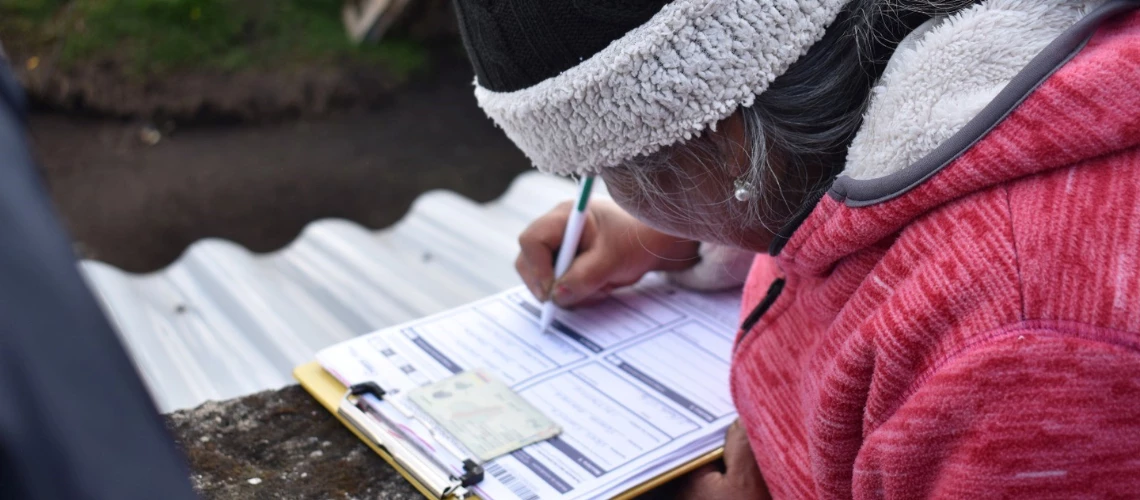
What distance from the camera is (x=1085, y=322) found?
0.66 metres

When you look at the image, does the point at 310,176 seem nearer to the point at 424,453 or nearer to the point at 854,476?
the point at 424,453

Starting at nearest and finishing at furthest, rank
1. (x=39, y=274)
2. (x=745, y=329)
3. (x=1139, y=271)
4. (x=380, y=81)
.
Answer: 1. (x=39, y=274)
2. (x=1139, y=271)
3. (x=745, y=329)
4. (x=380, y=81)

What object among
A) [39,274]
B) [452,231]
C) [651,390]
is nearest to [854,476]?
[651,390]

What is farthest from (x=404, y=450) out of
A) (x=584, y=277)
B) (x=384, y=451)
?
(x=584, y=277)

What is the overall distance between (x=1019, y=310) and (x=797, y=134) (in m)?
0.29

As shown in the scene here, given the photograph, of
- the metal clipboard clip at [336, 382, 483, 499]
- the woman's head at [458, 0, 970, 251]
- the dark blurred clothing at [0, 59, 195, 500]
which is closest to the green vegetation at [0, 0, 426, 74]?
the metal clipboard clip at [336, 382, 483, 499]

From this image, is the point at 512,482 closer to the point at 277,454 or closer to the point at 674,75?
the point at 277,454

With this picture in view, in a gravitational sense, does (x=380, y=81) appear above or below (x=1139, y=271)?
below

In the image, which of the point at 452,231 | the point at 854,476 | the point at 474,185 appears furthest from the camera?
the point at 474,185

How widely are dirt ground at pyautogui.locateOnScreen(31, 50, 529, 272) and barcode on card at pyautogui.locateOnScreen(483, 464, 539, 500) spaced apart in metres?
2.81

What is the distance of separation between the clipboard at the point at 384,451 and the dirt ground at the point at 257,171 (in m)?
2.53

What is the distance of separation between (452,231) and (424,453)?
1086mm

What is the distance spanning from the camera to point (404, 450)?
1.13 meters

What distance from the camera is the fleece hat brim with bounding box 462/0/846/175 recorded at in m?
0.84
